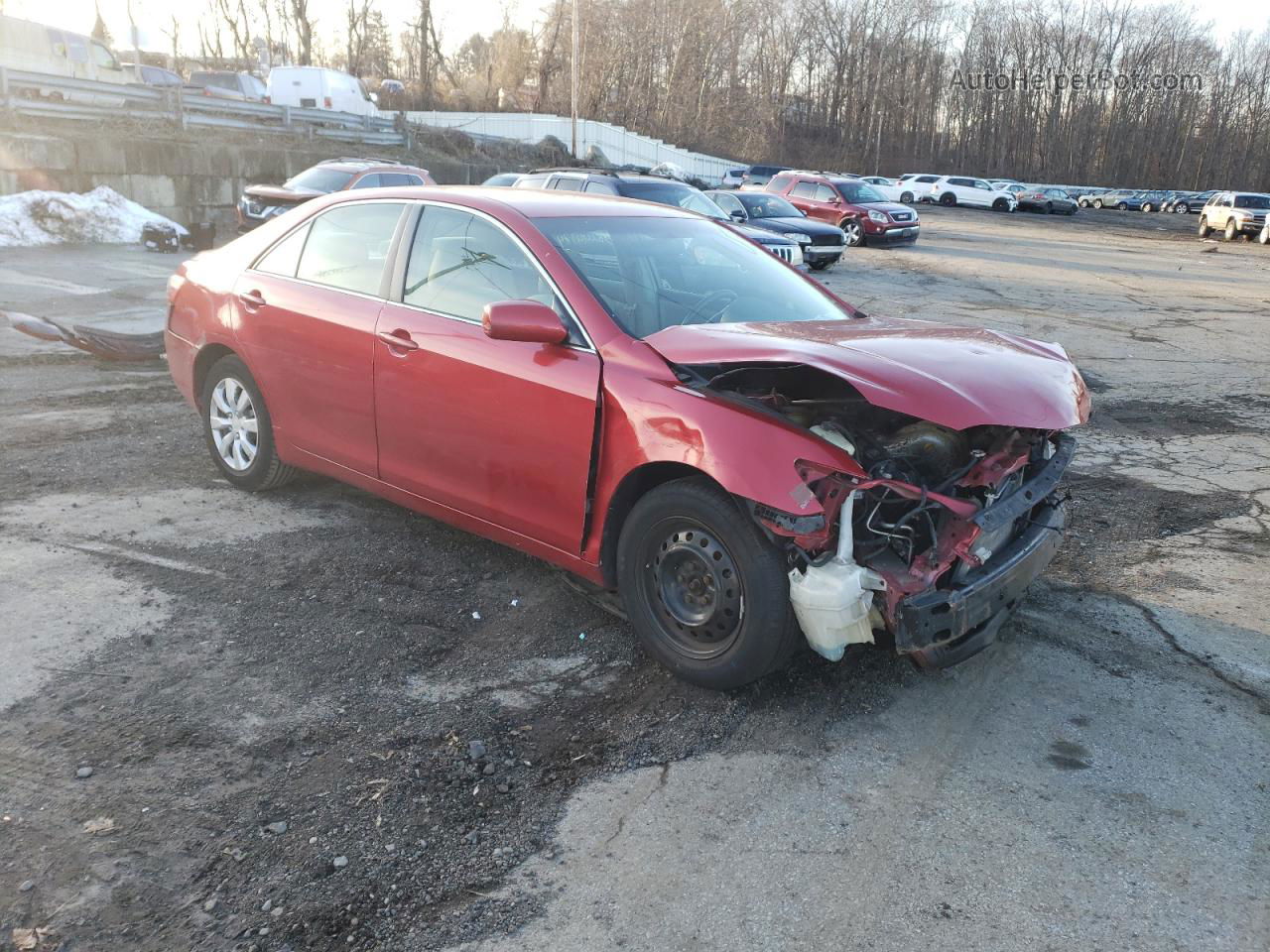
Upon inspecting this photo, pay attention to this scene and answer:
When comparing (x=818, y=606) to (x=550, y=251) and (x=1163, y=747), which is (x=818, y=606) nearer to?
(x=1163, y=747)

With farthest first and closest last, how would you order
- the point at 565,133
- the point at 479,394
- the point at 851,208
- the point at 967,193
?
the point at 967,193 < the point at 565,133 < the point at 851,208 < the point at 479,394

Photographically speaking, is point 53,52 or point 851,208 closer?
point 851,208

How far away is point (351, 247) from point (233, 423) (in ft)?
4.34

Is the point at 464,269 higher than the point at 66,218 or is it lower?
higher

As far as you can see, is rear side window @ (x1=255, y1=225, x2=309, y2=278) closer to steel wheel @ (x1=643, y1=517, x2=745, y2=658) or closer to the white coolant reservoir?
steel wheel @ (x1=643, y1=517, x2=745, y2=658)

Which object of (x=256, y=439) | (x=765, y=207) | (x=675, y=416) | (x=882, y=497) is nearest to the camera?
(x=882, y=497)

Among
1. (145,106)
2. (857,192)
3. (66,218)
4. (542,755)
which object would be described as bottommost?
(542,755)

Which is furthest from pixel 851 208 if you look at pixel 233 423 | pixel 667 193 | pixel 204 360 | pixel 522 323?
pixel 522 323

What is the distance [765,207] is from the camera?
21047 mm

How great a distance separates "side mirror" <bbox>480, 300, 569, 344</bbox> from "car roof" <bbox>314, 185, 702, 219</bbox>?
0.73 metres

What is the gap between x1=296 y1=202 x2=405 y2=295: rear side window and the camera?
189 inches

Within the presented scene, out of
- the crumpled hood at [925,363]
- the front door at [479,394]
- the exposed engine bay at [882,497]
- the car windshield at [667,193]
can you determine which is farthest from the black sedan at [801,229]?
the exposed engine bay at [882,497]

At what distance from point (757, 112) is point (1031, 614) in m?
78.1

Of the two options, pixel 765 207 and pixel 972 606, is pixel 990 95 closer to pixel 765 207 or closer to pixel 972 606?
pixel 765 207
